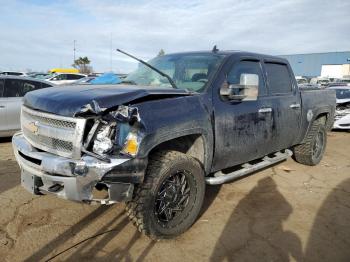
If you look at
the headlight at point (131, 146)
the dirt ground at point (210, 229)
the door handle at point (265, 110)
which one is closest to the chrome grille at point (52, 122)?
the headlight at point (131, 146)

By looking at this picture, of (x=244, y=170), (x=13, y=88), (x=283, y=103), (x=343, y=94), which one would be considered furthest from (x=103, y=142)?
(x=343, y=94)

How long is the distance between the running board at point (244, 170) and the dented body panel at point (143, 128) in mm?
122

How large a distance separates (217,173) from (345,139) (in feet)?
23.7

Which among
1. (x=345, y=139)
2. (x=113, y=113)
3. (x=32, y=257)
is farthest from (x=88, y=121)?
(x=345, y=139)

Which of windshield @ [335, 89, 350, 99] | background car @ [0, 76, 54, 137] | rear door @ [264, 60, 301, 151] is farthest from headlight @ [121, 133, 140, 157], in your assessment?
windshield @ [335, 89, 350, 99]

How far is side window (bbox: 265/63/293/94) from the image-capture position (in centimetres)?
509

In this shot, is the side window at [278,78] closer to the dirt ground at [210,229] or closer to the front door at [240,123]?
the front door at [240,123]

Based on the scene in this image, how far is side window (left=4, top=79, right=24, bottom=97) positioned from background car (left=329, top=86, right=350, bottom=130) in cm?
907

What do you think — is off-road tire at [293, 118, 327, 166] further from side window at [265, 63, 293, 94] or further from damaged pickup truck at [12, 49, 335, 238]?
damaged pickup truck at [12, 49, 335, 238]

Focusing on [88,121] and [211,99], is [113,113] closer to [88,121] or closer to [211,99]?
[88,121]

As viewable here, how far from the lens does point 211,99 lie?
151 inches

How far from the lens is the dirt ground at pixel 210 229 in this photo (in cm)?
332

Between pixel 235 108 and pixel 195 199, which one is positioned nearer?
pixel 195 199

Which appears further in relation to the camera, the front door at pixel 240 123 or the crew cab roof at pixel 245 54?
the crew cab roof at pixel 245 54
